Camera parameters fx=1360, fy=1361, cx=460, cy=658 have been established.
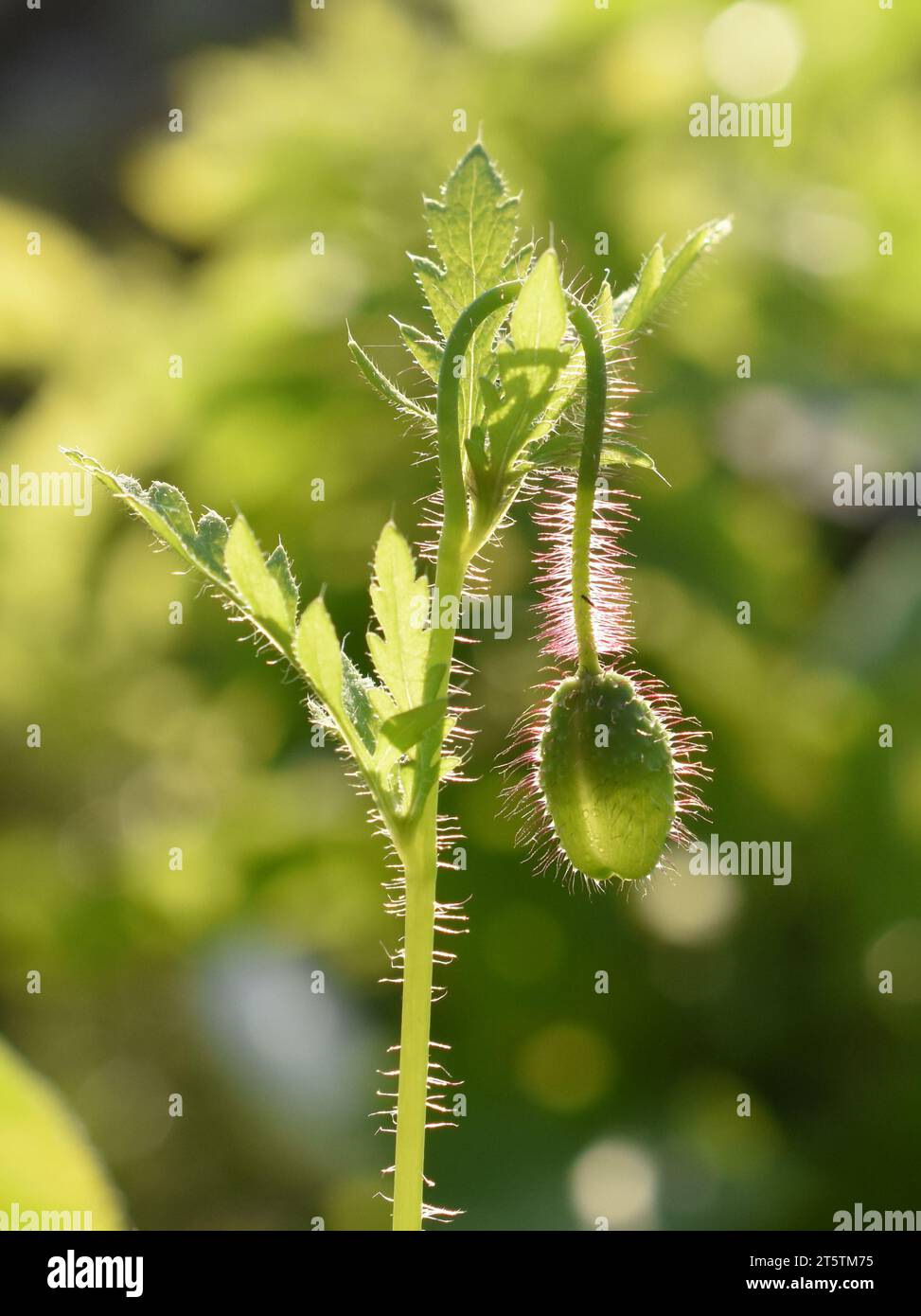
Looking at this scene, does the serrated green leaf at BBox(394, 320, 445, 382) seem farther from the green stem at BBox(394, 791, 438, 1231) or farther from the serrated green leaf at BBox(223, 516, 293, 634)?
the green stem at BBox(394, 791, 438, 1231)

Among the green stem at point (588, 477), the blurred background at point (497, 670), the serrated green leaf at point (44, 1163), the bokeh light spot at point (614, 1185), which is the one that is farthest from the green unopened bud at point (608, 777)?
the bokeh light spot at point (614, 1185)

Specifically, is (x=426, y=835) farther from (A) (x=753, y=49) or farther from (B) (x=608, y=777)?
(A) (x=753, y=49)

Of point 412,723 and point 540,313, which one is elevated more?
point 540,313

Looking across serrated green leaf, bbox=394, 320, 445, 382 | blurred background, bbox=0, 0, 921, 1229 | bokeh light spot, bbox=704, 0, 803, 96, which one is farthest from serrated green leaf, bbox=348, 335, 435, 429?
bokeh light spot, bbox=704, 0, 803, 96

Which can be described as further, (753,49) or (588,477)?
(753,49)

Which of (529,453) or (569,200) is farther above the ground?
(569,200)

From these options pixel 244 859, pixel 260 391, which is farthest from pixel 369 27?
pixel 244 859

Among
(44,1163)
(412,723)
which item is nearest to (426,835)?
(412,723)
